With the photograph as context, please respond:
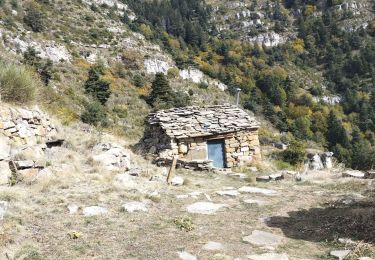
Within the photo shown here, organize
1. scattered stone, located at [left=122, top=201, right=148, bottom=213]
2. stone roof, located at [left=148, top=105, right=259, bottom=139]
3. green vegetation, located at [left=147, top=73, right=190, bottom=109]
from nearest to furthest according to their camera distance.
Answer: scattered stone, located at [left=122, top=201, right=148, bottom=213]
stone roof, located at [left=148, top=105, right=259, bottom=139]
green vegetation, located at [left=147, top=73, right=190, bottom=109]

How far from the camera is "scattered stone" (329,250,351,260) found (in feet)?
15.8

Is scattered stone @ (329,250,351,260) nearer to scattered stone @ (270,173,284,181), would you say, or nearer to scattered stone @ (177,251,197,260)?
scattered stone @ (177,251,197,260)

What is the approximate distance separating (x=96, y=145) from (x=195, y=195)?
12.9ft

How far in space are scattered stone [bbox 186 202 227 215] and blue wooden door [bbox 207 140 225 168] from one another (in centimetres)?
772

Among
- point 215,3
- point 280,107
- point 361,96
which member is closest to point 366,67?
point 361,96

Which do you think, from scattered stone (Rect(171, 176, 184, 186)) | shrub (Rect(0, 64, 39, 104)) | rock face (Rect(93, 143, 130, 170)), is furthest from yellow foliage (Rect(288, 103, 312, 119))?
shrub (Rect(0, 64, 39, 104))

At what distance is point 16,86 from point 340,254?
816 cm

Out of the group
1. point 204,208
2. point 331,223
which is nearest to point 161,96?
point 204,208

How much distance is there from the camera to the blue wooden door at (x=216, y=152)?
1537cm

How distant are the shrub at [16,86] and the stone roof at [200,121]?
222 inches

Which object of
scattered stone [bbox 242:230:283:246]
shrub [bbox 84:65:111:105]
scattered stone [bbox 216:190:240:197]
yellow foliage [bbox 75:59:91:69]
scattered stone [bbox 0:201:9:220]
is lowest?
scattered stone [bbox 242:230:283:246]

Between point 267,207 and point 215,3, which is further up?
point 215,3

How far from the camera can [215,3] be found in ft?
480

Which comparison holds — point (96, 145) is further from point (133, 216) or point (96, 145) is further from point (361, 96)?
point (361, 96)
